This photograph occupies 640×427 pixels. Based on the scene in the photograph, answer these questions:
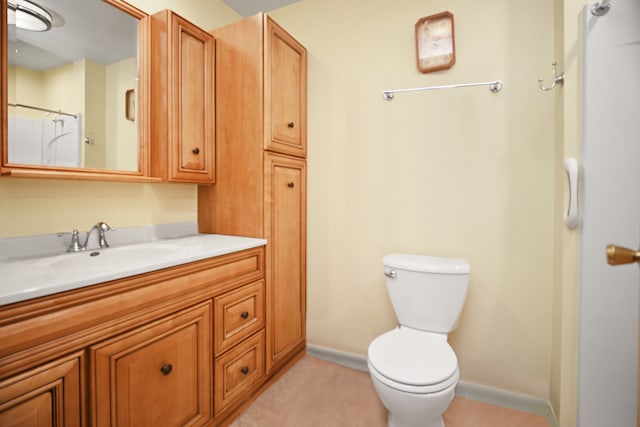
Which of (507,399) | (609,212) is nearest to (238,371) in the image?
(507,399)

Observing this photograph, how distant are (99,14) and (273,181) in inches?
45.6

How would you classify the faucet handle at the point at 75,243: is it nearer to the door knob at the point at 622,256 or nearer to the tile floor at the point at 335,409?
the tile floor at the point at 335,409

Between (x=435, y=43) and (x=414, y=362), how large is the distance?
1675 mm

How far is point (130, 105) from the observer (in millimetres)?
1569

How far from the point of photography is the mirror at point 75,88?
1.19 meters

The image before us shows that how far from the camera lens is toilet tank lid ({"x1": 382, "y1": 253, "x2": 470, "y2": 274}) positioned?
1.50 m

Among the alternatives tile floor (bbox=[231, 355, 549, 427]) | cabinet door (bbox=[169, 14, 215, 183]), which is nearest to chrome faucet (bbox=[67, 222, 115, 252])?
cabinet door (bbox=[169, 14, 215, 183])

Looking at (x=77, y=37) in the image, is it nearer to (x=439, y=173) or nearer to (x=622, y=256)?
(x=439, y=173)

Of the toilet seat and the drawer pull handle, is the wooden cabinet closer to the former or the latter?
the drawer pull handle

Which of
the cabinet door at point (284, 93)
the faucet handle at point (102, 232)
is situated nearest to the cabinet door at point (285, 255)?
the cabinet door at point (284, 93)

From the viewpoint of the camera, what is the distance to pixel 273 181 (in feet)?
5.86

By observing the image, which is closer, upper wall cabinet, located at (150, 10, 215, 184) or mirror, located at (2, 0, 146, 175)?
mirror, located at (2, 0, 146, 175)

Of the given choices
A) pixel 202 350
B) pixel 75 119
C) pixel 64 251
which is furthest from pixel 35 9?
pixel 202 350

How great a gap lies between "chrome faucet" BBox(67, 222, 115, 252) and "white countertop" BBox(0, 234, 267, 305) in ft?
0.13
